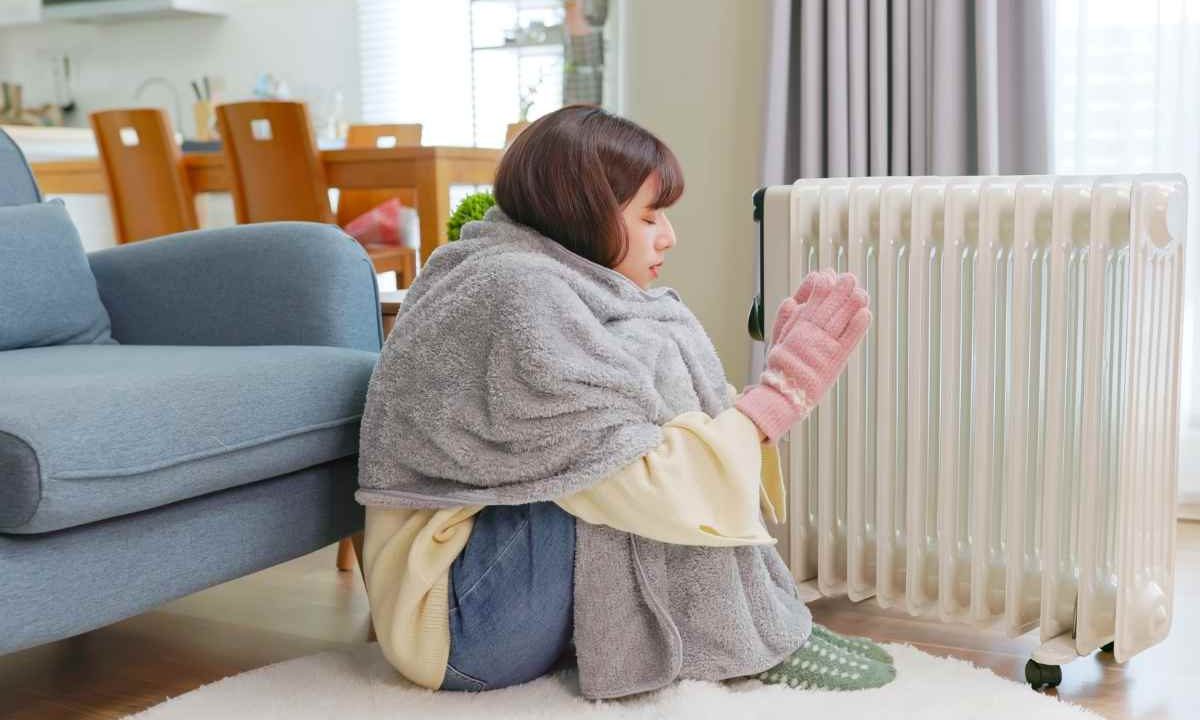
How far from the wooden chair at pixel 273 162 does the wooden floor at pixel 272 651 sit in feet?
4.62

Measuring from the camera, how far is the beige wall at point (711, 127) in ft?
9.99

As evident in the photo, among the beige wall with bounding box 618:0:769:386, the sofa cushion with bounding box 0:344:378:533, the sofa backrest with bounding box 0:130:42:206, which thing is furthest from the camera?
the beige wall with bounding box 618:0:769:386

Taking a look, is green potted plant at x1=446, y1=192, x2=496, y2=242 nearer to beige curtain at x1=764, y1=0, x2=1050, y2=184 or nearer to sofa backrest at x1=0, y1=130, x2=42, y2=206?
sofa backrest at x1=0, y1=130, x2=42, y2=206

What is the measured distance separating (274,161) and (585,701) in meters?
2.27

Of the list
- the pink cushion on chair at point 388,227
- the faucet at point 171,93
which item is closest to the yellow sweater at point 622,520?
the pink cushion on chair at point 388,227

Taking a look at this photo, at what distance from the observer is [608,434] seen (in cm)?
133

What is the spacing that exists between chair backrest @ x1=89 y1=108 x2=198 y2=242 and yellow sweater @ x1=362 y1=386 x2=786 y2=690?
2.36m

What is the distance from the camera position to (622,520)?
4.42ft

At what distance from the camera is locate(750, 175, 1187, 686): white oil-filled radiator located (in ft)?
5.05

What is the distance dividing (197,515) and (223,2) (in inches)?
180

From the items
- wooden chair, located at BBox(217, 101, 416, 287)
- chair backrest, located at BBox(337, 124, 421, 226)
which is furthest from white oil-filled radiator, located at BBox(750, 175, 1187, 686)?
chair backrest, located at BBox(337, 124, 421, 226)

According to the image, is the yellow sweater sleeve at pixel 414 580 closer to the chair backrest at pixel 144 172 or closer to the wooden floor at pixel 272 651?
the wooden floor at pixel 272 651

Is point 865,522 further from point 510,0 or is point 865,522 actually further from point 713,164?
point 510,0

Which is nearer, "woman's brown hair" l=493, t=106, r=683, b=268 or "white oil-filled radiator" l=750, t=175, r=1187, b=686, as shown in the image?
"woman's brown hair" l=493, t=106, r=683, b=268
